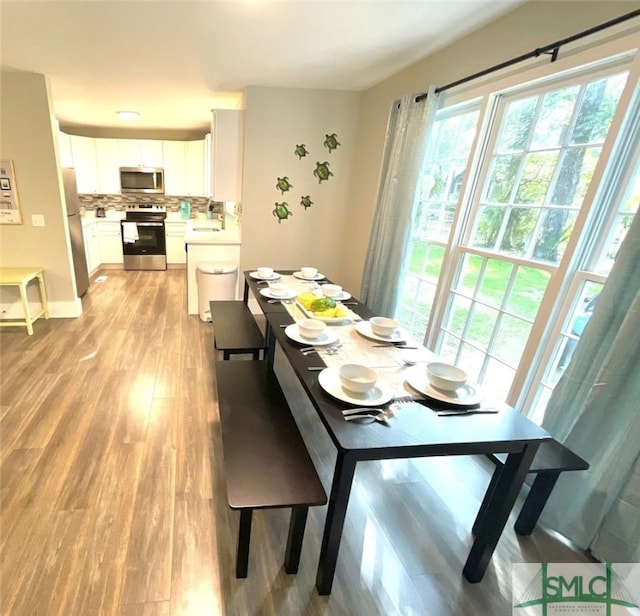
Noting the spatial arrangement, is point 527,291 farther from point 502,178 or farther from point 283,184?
point 283,184

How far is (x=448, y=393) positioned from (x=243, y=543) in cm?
93

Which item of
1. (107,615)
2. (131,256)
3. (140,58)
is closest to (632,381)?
(107,615)

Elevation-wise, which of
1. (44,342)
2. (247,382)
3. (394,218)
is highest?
(394,218)

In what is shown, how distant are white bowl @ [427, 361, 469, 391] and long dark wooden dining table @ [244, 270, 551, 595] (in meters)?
0.12

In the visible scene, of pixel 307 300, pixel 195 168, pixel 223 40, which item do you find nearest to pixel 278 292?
pixel 307 300

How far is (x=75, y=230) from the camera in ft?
12.4

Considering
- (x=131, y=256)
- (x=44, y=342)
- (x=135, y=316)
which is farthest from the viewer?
(x=131, y=256)

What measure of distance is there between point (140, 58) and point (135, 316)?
241 centimetres

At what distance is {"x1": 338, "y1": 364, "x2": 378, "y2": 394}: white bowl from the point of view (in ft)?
3.77

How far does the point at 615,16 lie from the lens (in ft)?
4.42

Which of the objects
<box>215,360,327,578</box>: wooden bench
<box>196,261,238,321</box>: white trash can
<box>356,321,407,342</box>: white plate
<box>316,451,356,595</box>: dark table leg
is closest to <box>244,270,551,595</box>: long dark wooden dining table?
<box>316,451,356,595</box>: dark table leg

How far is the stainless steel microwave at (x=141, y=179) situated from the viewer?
5.33 m

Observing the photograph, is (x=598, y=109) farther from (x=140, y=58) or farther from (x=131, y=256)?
(x=131, y=256)

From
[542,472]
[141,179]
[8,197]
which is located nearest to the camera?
[542,472]
